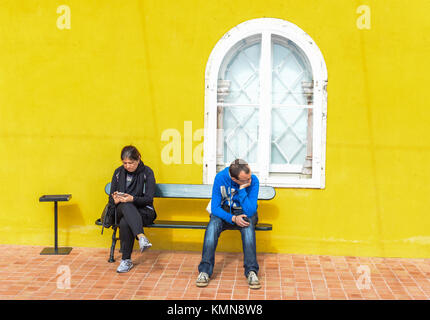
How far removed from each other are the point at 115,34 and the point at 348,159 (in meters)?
3.03

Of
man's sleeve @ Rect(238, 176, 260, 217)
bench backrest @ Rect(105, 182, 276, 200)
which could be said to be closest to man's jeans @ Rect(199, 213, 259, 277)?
man's sleeve @ Rect(238, 176, 260, 217)

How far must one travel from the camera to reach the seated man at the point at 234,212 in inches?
208

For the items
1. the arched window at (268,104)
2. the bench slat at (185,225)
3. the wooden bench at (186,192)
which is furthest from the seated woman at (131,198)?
the arched window at (268,104)

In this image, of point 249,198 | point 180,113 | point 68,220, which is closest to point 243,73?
point 180,113

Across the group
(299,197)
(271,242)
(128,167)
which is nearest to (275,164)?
(299,197)

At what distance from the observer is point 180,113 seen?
6160 mm

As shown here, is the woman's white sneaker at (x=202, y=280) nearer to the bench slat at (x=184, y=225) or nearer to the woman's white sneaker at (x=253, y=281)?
the woman's white sneaker at (x=253, y=281)

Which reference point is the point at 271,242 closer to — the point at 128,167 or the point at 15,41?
the point at 128,167

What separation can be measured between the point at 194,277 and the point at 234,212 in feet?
2.58

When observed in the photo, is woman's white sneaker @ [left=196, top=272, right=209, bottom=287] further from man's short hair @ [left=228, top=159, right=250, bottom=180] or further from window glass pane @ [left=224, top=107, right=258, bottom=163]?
window glass pane @ [left=224, top=107, right=258, bottom=163]

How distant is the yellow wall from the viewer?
5.93m

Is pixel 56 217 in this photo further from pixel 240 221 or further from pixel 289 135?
pixel 289 135

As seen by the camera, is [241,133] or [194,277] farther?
[241,133]

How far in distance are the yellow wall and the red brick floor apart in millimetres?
259
